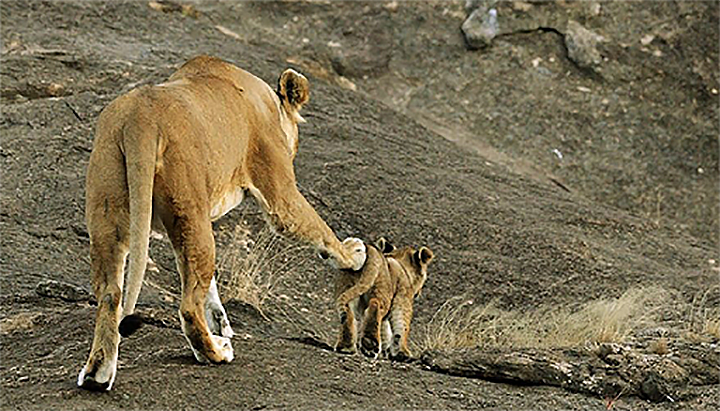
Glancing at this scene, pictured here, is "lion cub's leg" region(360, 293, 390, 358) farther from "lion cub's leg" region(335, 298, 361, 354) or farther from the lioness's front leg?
the lioness's front leg

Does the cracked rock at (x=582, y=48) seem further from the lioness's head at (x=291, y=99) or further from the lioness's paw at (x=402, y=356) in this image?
the lioness's paw at (x=402, y=356)

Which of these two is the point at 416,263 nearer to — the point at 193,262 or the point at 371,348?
the point at 371,348

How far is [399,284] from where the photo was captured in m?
7.89

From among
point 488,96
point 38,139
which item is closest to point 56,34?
point 38,139

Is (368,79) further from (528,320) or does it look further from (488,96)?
(528,320)

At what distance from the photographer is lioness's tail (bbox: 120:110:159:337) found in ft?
19.3

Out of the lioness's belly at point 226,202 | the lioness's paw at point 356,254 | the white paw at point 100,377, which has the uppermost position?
the lioness's belly at point 226,202

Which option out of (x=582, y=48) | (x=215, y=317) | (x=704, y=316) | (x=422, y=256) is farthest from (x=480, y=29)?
(x=215, y=317)

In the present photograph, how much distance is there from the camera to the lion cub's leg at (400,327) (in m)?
7.68

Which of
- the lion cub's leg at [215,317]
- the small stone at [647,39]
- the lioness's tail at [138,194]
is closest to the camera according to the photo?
the lioness's tail at [138,194]

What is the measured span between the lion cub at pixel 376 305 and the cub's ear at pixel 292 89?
105 centimetres

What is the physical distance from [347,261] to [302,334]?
1.34 meters

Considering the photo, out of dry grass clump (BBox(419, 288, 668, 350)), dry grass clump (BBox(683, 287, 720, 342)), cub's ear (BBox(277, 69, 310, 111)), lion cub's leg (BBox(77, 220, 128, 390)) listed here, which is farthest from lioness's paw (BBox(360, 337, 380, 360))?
dry grass clump (BBox(683, 287, 720, 342))

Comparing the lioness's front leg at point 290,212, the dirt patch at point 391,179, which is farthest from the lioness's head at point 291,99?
the dirt patch at point 391,179
